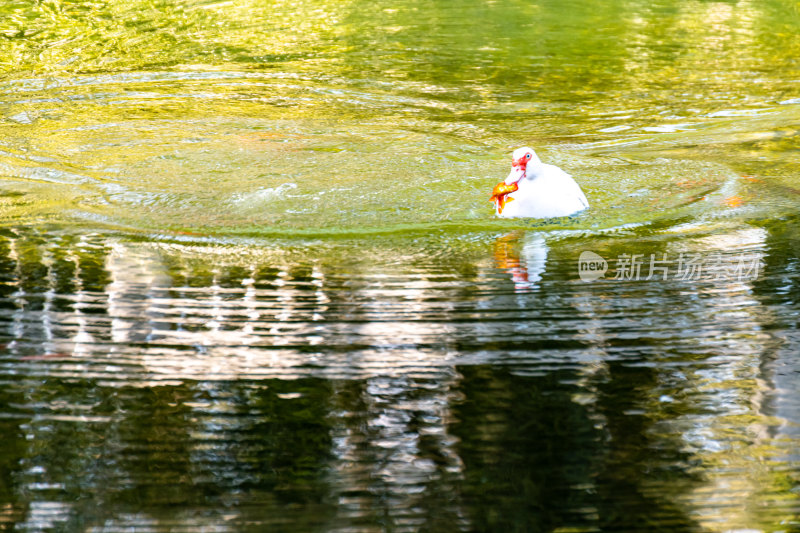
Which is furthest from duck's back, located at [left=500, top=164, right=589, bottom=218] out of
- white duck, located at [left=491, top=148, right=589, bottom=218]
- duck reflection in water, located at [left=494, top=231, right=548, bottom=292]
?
duck reflection in water, located at [left=494, top=231, right=548, bottom=292]

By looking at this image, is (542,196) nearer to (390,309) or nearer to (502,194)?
(502,194)

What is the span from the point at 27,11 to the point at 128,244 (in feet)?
27.2

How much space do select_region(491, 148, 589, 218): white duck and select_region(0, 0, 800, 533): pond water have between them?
10cm

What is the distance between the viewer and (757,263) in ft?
15.9

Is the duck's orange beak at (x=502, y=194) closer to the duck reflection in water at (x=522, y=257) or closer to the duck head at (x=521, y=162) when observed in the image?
the duck head at (x=521, y=162)

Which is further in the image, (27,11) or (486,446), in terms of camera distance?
(27,11)

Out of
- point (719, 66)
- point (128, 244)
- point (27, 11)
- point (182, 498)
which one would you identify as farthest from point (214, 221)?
point (27, 11)

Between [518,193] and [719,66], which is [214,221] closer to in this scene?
[518,193]

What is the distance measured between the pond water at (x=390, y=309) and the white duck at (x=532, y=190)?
0.10 m

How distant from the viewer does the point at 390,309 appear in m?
4.22

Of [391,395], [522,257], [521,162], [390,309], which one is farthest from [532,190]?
[391,395]

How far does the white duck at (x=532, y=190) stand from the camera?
5.42m

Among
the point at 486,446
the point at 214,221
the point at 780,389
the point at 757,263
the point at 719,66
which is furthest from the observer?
the point at 719,66

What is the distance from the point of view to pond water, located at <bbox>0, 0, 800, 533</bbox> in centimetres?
302
